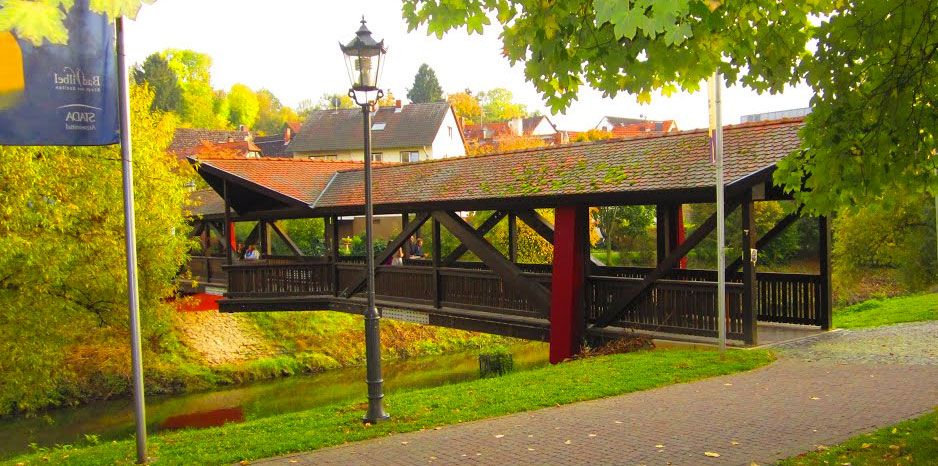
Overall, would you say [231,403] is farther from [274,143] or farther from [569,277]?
[274,143]

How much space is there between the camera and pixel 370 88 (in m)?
8.84

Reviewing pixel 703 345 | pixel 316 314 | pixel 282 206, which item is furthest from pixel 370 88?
pixel 316 314

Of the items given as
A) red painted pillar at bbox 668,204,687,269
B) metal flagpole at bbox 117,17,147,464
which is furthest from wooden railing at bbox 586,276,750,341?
metal flagpole at bbox 117,17,147,464

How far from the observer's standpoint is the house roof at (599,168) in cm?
1140

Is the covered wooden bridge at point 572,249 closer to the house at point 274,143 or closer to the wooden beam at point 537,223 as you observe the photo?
the wooden beam at point 537,223

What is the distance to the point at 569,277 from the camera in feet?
42.6

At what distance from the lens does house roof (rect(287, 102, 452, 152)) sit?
52969 mm

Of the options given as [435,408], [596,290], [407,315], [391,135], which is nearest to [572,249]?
[596,290]

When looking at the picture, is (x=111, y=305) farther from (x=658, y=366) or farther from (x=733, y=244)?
(x=733, y=244)

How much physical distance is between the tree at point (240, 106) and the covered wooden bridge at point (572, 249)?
76.9m

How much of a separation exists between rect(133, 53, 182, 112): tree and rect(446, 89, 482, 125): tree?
25.2 m

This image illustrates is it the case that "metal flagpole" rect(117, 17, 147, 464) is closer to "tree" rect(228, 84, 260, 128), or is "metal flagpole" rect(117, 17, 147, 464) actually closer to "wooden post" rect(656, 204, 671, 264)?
"wooden post" rect(656, 204, 671, 264)

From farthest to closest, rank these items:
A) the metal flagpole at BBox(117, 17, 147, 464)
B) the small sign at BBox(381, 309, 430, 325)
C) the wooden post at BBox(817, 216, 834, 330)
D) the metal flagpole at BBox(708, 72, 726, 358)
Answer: the small sign at BBox(381, 309, 430, 325) → the wooden post at BBox(817, 216, 834, 330) → the metal flagpole at BBox(708, 72, 726, 358) → the metal flagpole at BBox(117, 17, 147, 464)

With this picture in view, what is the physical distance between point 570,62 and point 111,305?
13172 mm
